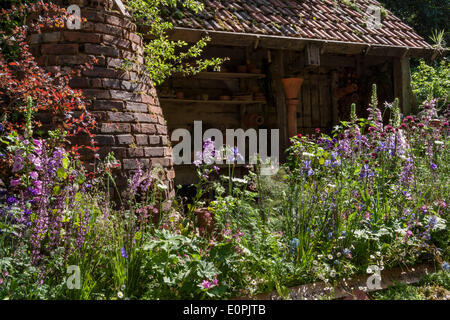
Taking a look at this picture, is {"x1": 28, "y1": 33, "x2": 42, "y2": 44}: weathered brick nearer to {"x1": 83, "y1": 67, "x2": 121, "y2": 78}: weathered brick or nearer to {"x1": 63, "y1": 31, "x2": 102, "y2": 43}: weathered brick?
{"x1": 63, "y1": 31, "x2": 102, "y2": 43}: weathered brick

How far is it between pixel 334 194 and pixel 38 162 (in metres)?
2.08

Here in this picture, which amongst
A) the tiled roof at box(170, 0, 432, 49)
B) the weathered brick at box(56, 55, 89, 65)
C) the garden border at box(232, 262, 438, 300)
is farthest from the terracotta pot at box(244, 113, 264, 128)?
the garden border at box(232, 262, 438, 300)

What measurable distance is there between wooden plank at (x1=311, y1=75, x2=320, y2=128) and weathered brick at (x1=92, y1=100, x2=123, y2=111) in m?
6.36

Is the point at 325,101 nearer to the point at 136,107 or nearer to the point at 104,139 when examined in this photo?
the point at 136,107

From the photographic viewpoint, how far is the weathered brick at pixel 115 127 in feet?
11.8

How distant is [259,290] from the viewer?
2719mm

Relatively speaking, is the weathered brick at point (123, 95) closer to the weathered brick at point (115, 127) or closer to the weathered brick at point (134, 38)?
the weathered brick at point (115, 127)

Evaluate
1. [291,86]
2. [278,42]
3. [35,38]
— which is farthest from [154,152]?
[291,86]

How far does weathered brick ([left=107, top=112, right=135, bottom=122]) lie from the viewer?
3.63m

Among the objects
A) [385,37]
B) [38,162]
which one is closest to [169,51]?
[38,162]

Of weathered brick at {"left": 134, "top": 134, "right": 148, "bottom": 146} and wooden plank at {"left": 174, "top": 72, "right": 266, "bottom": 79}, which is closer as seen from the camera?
weathered brick at {"left": 134, "top": 134, "right": 148, "bottom": 146}

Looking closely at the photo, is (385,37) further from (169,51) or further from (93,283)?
(93,283)

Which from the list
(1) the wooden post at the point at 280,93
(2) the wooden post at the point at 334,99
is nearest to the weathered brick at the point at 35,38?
(1) the wooden post at the point at 280,93

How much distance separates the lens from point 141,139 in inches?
147
